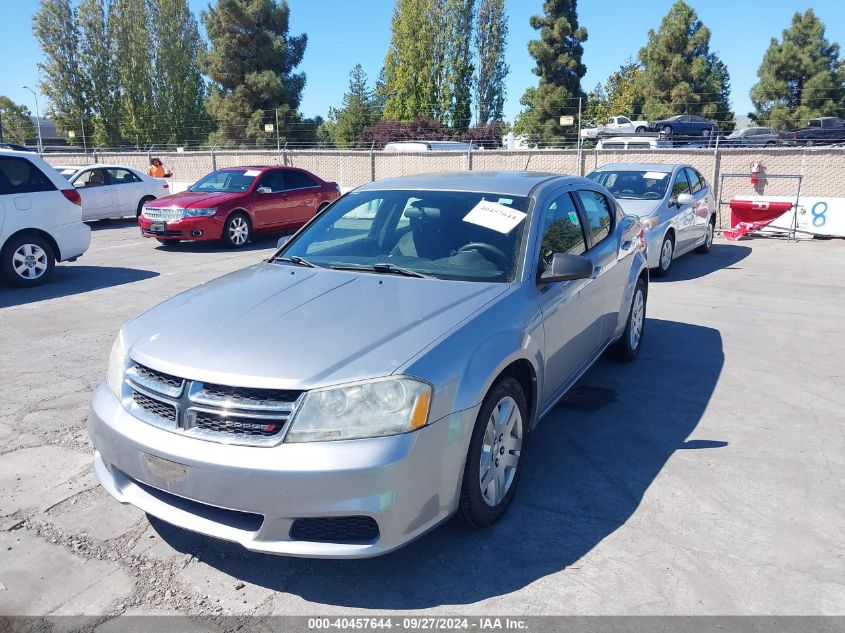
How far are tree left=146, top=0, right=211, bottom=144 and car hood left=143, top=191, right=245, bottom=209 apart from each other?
38.4m

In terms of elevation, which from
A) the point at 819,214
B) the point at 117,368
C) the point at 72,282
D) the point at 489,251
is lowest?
the point at 72,282

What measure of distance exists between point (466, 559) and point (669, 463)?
1598 millimetres

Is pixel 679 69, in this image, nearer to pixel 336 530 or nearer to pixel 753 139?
pixel 753 139

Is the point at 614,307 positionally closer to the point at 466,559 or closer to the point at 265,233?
the point at 466,559

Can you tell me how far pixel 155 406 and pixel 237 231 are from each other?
34.0ft

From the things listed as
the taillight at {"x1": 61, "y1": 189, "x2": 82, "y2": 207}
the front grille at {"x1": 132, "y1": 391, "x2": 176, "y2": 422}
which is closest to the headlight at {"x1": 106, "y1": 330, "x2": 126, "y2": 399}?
the front grille at {"x1": 132, "y1": 391, "x2": 176, "y2": 422}

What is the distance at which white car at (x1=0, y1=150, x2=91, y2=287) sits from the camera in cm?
869

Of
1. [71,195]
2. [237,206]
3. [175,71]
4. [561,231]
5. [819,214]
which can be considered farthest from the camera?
[175,71]

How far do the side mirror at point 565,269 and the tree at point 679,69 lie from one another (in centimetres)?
3707

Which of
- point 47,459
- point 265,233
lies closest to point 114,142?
point 265,233

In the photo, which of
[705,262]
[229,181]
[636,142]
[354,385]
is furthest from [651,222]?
[636,142]

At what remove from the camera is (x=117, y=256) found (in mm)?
11781

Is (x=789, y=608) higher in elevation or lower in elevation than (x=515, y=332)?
lower

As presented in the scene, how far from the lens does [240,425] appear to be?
8.70ft
